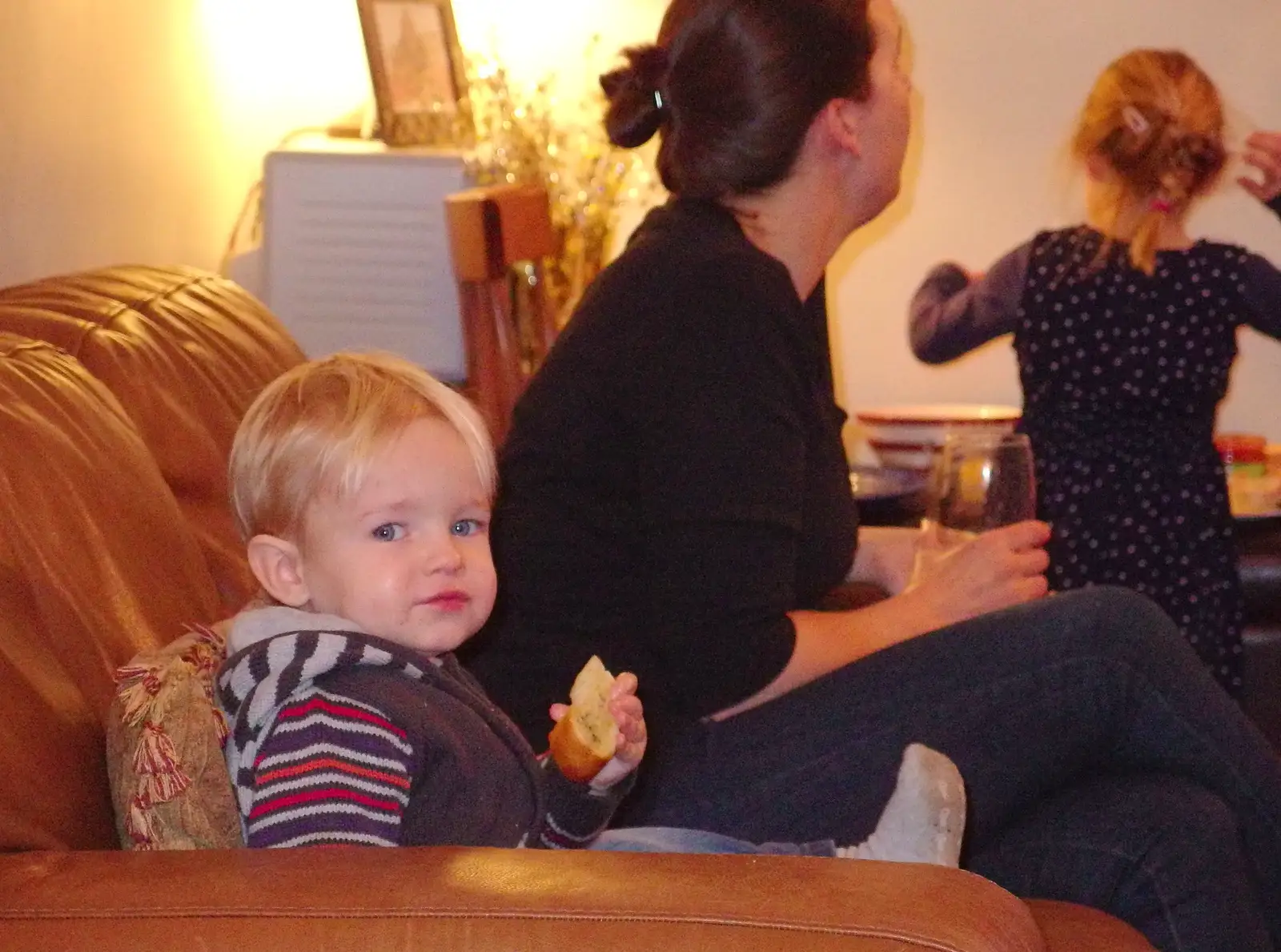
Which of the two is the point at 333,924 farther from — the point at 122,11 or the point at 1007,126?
the point at 1007,126

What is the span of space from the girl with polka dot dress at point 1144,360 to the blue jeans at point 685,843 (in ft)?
3.88

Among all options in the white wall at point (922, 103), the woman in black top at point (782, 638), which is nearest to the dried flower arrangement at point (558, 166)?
the white wall at point (922, 103)

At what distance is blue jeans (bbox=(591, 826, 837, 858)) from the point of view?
4.11ft

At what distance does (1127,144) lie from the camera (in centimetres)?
242

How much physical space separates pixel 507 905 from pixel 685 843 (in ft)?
1.49

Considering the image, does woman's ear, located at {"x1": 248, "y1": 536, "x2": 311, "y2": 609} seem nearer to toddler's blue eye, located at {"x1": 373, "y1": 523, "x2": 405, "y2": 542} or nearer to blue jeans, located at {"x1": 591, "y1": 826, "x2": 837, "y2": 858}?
toddler's blue eye, located at {"x1": 373, "y1": 523, "x2": 405, "y2": 542}

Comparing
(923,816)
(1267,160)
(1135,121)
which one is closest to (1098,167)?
(1135,121)

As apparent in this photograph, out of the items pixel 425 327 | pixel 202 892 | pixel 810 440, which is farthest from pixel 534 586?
pixel 425 327

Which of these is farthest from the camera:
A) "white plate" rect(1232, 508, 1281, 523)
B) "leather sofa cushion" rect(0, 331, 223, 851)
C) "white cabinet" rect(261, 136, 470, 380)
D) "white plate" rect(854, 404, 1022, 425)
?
"white plate" rect(854, 404, 1022, 425)

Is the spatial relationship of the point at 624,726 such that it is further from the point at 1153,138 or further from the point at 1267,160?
the point at 1267,160

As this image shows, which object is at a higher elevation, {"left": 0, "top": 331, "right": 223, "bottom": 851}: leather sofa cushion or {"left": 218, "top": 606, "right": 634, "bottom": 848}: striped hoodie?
{"left": 0, "top": 331, "right": 223, "bottom": 851}: leather sofa cushion

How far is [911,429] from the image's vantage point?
8.86 feet

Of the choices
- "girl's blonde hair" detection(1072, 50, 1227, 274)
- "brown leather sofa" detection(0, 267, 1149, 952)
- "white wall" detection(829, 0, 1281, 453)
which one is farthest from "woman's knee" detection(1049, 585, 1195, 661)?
"white wall" detection(829, 0, 1281, 453)

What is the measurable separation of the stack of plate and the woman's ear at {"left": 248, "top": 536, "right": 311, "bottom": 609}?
164 cm
